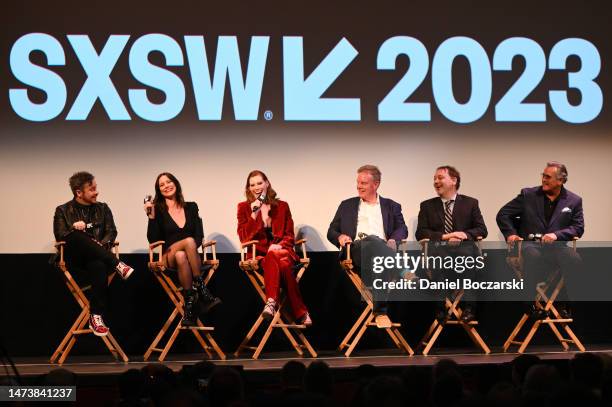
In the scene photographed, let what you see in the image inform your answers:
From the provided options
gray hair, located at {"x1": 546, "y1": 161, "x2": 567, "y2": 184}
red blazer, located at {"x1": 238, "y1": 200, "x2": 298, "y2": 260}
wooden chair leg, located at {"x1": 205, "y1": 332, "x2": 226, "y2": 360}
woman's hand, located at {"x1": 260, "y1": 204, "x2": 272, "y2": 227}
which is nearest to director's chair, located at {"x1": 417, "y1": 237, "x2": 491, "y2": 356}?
gray hair, located at {"x1": 546, "y1": 161, "x2": 567, "y2": 184}

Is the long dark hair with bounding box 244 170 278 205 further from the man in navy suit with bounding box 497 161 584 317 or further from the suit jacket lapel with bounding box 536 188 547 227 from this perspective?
the suit jacket lapel with bounding box 536 188 547 227

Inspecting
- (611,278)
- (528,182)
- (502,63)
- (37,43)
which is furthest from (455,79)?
(37,43)

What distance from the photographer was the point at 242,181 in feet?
24.5

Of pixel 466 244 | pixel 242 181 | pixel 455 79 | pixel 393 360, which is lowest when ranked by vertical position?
pixel 393 360

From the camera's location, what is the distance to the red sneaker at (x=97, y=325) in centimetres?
642

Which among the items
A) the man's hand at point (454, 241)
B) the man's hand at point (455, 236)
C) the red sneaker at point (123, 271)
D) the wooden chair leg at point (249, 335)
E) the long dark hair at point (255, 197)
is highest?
the long dark hair at point (255, 197)

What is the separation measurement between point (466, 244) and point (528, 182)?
110 centimetres

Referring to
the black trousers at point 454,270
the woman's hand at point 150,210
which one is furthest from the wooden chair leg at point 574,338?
the woman's hand at point 150,210

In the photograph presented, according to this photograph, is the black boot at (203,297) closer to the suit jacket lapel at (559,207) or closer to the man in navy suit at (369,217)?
the man in navy suit at (369,217)

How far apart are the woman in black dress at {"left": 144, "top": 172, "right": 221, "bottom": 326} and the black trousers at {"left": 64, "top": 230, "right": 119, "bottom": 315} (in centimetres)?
38

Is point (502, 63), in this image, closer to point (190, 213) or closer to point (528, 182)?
point (528, 182)

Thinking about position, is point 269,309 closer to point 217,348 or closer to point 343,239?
point 217,348

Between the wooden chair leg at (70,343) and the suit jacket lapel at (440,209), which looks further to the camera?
the suit jacket lapel at (440,209)

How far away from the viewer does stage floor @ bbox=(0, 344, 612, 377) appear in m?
5.96
